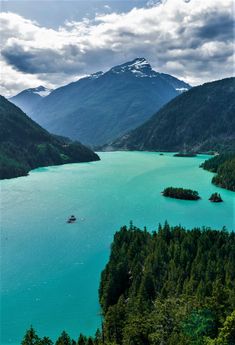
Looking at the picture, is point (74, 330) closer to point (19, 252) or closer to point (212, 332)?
point (212, 332)

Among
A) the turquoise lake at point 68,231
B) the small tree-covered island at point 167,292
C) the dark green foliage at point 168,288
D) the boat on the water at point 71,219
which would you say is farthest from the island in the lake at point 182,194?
the small tree-covered island at point 167,292

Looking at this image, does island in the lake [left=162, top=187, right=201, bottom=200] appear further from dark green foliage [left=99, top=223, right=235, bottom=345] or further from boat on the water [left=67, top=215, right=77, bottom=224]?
dark green foliage [left=99, top=223, right=235, bottom=345]

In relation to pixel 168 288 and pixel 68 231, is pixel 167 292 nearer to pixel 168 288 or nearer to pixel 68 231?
pixel 168 288

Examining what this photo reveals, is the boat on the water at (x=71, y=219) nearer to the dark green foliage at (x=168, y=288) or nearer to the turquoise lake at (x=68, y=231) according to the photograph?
the turquoise lake at (x=68, y=231)

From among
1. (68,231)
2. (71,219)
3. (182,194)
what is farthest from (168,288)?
(182,194)

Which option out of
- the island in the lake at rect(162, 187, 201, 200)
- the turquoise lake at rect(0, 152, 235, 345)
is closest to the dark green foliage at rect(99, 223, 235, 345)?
the turquoise lake at rect(0, 152, 235, 345)

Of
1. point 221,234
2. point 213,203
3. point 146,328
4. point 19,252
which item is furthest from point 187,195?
point 146,328
